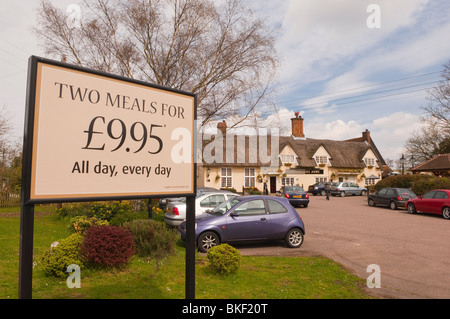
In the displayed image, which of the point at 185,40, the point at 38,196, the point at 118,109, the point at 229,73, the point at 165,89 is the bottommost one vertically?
the point at 38,196

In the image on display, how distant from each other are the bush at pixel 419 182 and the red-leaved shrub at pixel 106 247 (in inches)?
1064

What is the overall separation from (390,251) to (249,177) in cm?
3377

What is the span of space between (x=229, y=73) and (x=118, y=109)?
15.5 meters

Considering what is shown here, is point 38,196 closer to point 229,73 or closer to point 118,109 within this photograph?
point 118,109

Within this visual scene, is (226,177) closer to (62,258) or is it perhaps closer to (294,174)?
(294,174)

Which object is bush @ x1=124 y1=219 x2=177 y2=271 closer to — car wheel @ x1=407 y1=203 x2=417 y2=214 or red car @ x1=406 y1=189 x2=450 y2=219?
red car @ x1=406 y1=189 x2=450 y2=219

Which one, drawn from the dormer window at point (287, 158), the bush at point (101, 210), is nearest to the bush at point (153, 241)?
the bush at point (101, 210)

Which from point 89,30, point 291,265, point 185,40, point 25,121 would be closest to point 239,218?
point 291,265

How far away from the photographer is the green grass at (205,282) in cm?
538

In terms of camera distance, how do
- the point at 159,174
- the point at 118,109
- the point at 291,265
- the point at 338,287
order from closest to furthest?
1. the point at 118,109
2. the point at 159,174
3. the point at 338,287
4. the point at 291,265

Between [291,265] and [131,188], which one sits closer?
[131,188]

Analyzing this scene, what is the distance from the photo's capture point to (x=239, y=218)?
918 cm

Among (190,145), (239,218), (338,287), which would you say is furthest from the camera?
(239,218)

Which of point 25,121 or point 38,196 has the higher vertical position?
point 25,121
